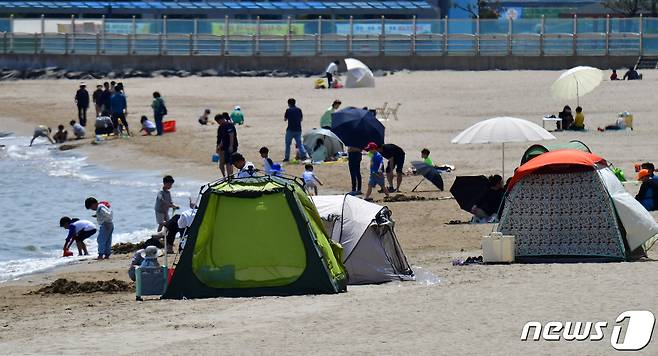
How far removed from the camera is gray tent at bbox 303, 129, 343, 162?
1123 inches

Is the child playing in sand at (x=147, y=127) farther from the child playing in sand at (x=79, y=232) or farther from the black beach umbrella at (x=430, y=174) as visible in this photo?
the child playing in sand at (x=79, y=232)

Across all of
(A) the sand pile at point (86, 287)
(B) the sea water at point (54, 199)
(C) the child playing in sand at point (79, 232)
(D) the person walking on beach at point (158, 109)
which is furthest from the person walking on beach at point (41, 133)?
(A) the sand pile at point (86, 287)

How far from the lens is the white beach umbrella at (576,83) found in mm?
32938

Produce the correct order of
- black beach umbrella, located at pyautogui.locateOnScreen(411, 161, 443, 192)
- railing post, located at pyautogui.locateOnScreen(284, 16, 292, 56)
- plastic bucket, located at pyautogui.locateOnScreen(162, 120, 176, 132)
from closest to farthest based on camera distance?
black beach umbrella, located at pyautogui.locateOnScreen(411, 161, 443, 192)
plastic bucket, located at pyautogui.locateOnScreen(162, 120, 176, 132)
railing post, located at pyautogui.locateOnScreen(284, 16, 292, 56)

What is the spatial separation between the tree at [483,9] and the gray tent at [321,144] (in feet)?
189

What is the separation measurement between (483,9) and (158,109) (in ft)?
183

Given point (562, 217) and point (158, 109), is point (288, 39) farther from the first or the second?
point (562, 217)

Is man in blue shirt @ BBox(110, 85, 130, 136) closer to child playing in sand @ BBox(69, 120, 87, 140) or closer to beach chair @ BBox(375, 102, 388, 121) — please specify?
child playing in sand @ BBox(69, 120, 87, 140)

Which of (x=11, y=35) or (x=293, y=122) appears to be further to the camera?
(x=11, y=35)

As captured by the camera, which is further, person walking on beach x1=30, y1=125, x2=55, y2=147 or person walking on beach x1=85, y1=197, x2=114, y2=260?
person walking on beach x1=30, y1=125, x2=55, y2=147

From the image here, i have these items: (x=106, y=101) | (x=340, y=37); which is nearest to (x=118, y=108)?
(x=106, y=101)

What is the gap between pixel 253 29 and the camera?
203 feet

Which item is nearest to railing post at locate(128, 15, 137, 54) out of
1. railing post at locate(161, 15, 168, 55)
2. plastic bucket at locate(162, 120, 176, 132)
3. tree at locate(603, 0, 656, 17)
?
railing post at locate(161, 15, 168, 55)

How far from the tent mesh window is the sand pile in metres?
4.27
